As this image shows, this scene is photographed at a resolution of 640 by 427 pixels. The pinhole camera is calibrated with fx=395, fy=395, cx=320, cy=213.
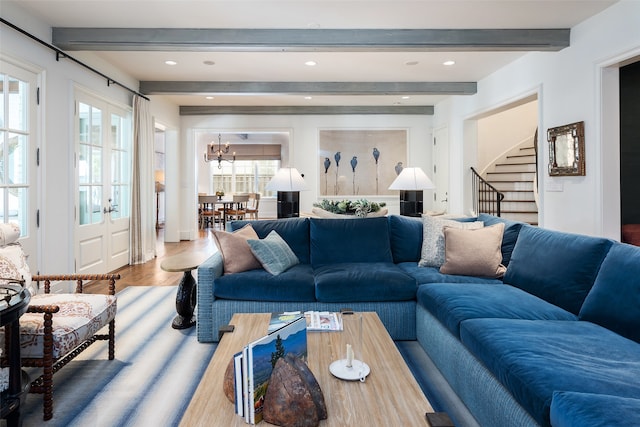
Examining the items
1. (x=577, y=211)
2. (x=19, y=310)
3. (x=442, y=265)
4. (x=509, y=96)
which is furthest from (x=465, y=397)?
(x=509, y=96)

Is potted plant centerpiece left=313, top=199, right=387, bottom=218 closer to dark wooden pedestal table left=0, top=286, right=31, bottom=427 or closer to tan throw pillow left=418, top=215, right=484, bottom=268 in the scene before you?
tan throw pillow left=418, top=215, right=484, bottom=268

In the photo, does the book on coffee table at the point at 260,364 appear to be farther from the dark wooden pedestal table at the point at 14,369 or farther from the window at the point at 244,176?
the window at the point at 244,176

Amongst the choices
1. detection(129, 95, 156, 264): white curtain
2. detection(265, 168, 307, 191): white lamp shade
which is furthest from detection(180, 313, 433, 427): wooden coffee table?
detection(129, 95, 156, 264): white curtain

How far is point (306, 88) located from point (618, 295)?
204 inches

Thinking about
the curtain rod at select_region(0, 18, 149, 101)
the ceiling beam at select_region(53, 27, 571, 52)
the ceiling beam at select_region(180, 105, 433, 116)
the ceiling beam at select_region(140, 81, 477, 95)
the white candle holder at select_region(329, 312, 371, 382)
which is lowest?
the white candle holder at select_region(329, 312, 371, 382)

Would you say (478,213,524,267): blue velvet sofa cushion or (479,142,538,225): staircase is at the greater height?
(479,142,538,225): staircase

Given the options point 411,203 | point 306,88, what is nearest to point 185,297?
point 411,203

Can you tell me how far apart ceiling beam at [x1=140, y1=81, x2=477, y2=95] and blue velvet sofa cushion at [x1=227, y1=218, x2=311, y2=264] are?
3311mm

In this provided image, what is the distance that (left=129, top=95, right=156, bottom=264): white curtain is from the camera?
5.66 meters

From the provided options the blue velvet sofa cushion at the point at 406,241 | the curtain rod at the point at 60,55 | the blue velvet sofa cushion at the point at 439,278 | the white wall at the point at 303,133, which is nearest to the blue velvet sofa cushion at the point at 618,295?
the blue velvet sofa cushion at the point at 439,278

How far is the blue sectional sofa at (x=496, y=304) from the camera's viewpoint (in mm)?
1372

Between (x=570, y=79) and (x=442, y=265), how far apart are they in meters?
2.61

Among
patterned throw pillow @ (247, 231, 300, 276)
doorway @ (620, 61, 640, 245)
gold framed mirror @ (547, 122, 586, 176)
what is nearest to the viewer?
patterned throw pillow @ (247, 231, 300, 276)

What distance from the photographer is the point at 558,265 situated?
2303 millimetres
